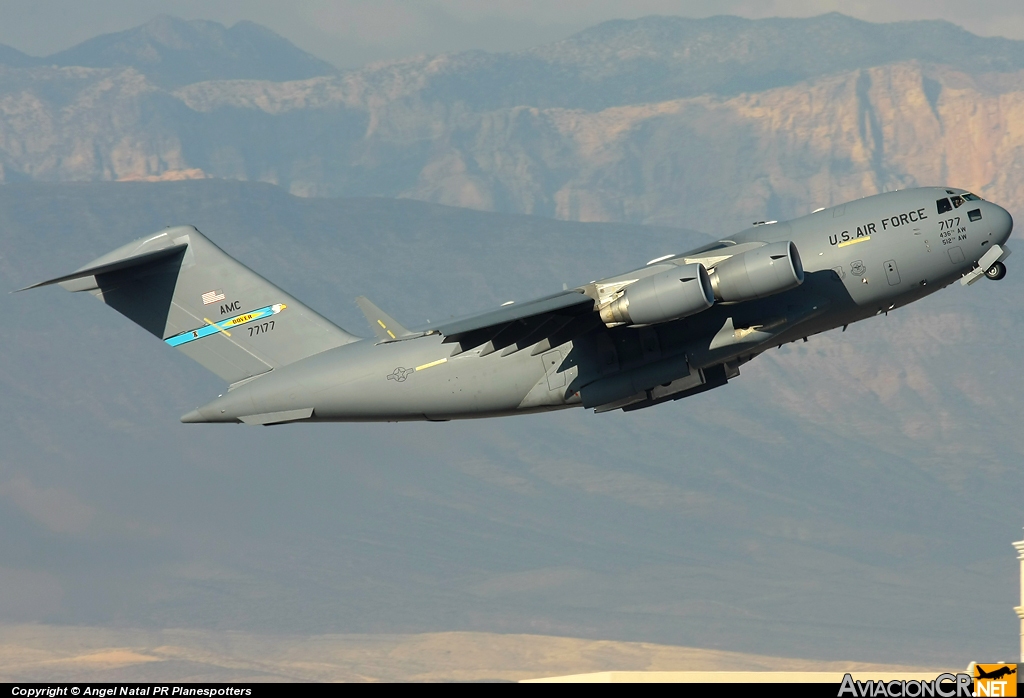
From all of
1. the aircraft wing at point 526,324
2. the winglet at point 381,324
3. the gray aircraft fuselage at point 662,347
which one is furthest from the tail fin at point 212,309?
the aircraft wing at point 526,324

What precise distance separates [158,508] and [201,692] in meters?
146

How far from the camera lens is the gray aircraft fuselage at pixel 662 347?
2989 cm

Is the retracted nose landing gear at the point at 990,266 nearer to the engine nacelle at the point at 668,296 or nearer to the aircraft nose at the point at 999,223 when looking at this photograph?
the aircraft nose at the point at 999,223

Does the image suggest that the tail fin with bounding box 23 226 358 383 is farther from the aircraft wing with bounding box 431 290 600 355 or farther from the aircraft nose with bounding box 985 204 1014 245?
the aircraft nose with bounding box 985 204 1014 245

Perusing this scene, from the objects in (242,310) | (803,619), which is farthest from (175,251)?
(803,619)

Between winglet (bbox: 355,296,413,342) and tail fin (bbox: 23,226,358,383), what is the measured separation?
5.52 feet

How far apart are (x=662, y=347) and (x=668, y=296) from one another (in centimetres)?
205

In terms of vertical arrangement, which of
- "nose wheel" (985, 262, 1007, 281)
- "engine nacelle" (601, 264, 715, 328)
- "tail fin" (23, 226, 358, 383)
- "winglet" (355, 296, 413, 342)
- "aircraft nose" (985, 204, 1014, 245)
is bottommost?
"engine nacelle" (601, 264, 715, 328)

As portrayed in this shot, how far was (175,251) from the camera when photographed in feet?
109

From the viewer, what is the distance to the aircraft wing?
2891 cm

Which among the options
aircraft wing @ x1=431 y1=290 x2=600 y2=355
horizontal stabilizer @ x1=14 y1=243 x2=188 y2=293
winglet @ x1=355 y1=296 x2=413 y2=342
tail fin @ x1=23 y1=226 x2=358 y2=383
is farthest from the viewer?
tail fin @ x1=23 y1=226 x2=358 y2=383

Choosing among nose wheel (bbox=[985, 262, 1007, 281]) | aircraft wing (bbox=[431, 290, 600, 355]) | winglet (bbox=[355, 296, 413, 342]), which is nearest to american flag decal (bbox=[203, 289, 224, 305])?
winglet (bbox=[355, 296, 413, 342])

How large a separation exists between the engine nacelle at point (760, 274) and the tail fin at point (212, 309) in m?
8.06

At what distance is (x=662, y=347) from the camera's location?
30.6 meters
